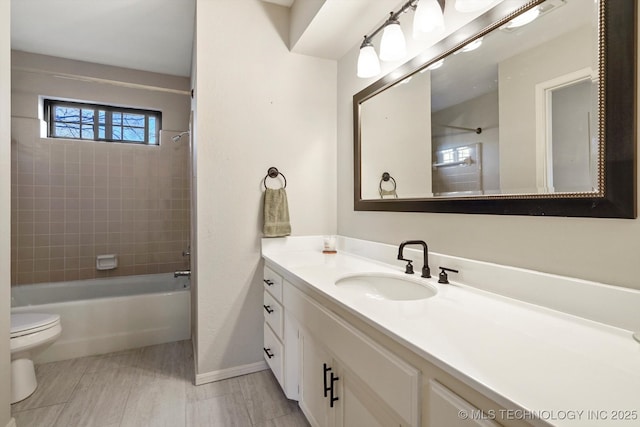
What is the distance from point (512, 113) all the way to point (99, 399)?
2.49 meters

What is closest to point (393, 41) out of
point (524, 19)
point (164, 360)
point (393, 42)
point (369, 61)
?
point (393, 42)

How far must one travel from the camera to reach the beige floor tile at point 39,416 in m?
1.50

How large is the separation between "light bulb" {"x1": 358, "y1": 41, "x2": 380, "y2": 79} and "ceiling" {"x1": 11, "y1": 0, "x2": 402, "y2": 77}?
206mm

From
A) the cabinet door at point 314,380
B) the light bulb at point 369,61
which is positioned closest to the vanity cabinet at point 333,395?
the cabinet door at point 314,380

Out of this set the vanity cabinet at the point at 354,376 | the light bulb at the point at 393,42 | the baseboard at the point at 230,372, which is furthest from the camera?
the baseboard at the point at 230,372

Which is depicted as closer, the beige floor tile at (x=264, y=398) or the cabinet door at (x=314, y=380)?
the cabinet door at (x=314, y=380)

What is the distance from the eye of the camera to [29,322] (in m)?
1.81

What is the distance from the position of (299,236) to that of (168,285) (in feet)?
5.81

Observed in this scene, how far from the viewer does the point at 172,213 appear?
311 cm

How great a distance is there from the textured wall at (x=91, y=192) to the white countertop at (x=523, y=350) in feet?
8.55

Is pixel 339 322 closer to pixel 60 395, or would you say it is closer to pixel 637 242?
pixel 637 242

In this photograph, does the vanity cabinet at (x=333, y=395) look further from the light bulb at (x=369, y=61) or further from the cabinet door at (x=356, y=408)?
the light bulb at (x=369, y=61)

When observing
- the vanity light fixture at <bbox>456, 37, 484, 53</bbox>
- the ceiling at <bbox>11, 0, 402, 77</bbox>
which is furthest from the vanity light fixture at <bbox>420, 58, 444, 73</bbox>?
the ceiling at <bbox>11, 0, 402, 77</bbox>

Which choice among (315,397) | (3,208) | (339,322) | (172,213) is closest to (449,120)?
(339,322)
